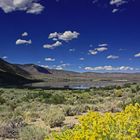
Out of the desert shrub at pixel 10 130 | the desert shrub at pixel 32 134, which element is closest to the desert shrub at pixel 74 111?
the desert shrub at pixel 10 130

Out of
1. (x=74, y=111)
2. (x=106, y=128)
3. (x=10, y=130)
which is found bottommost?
(x=10, y=130)

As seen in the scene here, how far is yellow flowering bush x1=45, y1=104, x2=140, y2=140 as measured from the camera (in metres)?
6.92

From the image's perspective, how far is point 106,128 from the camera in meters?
7.36

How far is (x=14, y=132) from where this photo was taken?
44.2 feet

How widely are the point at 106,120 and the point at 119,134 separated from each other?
1.81 ft

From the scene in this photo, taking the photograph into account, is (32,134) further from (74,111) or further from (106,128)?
(74,111)

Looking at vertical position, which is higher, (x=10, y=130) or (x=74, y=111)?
(x=74, y=111)

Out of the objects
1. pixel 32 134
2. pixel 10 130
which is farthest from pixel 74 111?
pixel 32 134

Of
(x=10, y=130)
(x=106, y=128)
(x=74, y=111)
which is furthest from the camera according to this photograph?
(x=74, y=111)

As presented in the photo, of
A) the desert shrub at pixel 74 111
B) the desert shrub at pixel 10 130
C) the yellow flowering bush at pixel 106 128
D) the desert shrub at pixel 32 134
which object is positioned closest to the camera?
the yellow flowering bush at pixel 106 128

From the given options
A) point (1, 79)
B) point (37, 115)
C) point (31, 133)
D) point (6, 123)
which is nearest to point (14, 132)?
point (6, 123)

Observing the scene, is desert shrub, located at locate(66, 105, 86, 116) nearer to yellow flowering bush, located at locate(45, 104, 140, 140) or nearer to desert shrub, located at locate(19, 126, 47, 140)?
desert shrub, located at locate(19, 126, 47, 140)

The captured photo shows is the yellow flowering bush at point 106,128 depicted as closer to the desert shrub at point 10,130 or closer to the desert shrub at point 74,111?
the desert shrub at point 10,130

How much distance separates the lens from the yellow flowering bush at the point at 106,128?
22.7 feet
